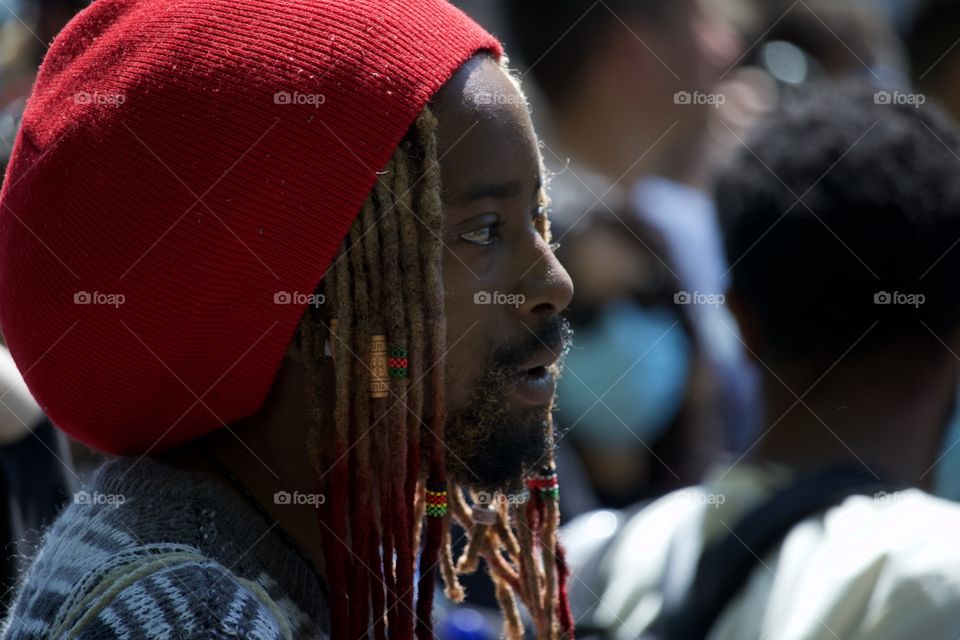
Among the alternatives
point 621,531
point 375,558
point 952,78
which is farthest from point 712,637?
point 952,78

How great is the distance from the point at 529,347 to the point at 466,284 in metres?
0.17

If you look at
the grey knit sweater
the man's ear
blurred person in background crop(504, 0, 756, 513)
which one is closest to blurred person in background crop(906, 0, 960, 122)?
blurred person in background crop(504, 0, 756, 513)

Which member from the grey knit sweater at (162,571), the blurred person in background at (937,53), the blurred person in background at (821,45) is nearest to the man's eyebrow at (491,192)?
the grey knit sweater at (162,571)

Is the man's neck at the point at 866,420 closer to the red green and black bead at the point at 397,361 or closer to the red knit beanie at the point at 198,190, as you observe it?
the red green and black bead at the point at 397,361

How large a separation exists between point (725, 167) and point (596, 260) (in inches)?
41.8

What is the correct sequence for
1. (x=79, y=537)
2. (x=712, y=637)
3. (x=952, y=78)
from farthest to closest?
1. (x=952, y=78)
2. (x=712, y=637)
3. (x=79, y=537)

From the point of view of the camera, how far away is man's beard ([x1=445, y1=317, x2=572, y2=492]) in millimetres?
2066

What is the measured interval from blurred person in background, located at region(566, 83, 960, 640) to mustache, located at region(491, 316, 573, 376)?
1.68ft

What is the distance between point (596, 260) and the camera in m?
4.01

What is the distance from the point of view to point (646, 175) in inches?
183

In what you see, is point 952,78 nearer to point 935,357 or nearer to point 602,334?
point 602,334

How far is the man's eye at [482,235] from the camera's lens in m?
2.02

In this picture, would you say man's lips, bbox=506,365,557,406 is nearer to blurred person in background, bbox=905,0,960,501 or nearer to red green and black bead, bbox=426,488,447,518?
red green and black bead, bbox=426,488,447,518

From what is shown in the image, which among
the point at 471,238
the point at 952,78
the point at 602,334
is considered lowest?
the point at 602,334
